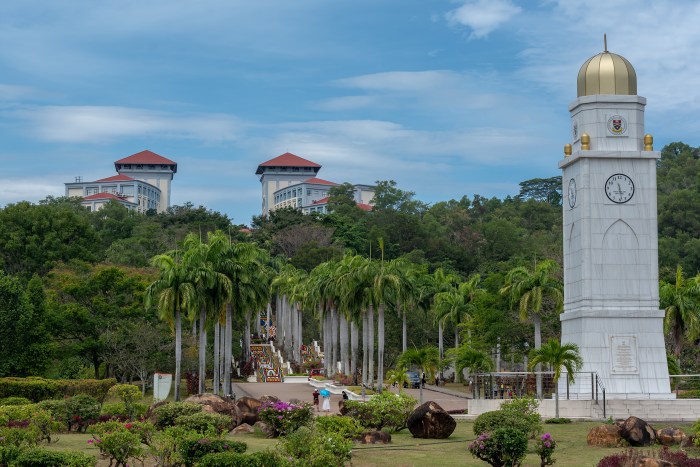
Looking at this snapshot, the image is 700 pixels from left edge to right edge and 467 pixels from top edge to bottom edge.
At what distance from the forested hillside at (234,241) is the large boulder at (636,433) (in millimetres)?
30174

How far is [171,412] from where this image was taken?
124 ft

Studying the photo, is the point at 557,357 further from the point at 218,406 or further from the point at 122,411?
the point at 122,411

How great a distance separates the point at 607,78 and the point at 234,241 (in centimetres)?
7981

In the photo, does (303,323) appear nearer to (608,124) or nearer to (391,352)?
(391,352)

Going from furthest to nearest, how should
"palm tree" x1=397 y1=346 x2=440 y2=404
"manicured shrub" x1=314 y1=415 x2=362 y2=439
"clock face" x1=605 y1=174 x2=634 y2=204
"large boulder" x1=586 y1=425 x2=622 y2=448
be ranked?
"palm tree" x1=397 y1=346 x2=440 y2=404 < "clock face" x1=605 y1=174 x2=634 y2=204 < "large boulder" x1=586 y1=425 x2=622 y2=448 < "manicured shrub" x1=314 y1=415 x2=362 y2=439

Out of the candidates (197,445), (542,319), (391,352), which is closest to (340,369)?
(391,352)

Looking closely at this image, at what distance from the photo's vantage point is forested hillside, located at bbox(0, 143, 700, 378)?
225ft

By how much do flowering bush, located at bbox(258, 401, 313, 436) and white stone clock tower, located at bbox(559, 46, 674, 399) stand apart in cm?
1533

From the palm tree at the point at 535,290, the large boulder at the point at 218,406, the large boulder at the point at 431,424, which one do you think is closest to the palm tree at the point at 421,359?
the palm tree at the point at 535,290

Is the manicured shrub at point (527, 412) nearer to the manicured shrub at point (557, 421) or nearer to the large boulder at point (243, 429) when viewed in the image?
the manicured shrub at point (557, 421)

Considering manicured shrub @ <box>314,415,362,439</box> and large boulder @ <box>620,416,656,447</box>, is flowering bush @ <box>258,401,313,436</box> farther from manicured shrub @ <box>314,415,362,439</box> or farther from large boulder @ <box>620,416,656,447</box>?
large boulder @ <box>620,416,656,447</box>

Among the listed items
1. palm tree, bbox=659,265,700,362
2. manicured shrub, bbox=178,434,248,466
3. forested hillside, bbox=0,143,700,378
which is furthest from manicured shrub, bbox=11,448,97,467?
palm tree, bbox=659,265,700,362

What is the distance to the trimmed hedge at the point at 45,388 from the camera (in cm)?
5178

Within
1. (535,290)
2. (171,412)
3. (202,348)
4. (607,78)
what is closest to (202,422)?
(171,412)
